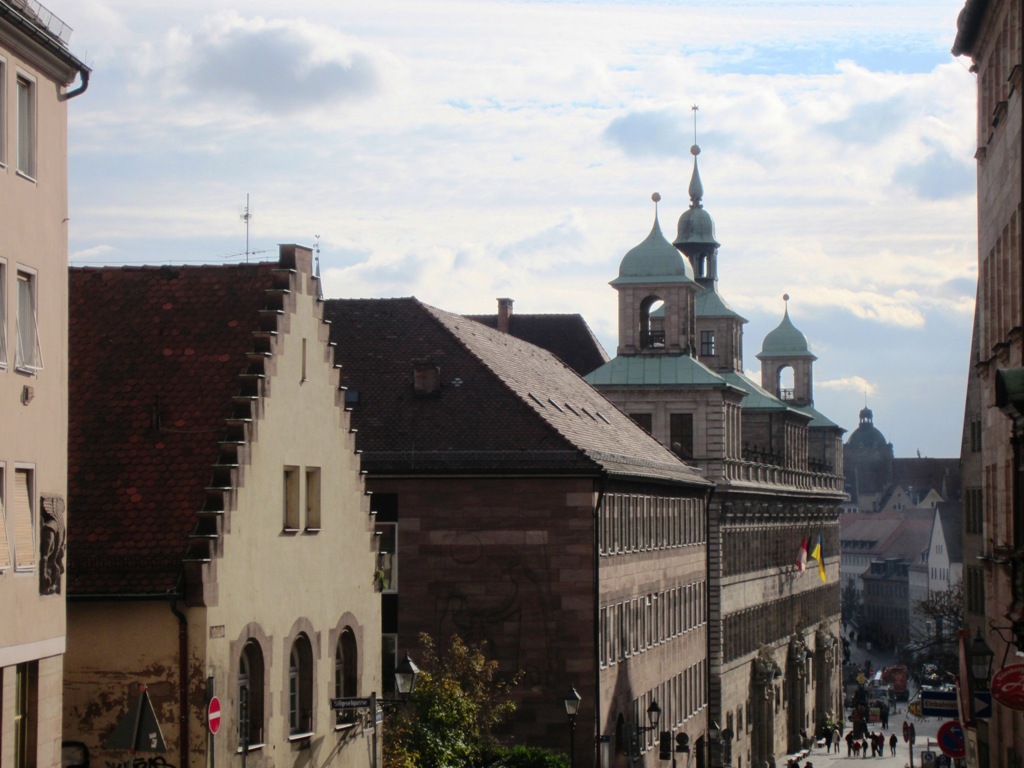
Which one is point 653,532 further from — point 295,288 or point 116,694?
point 116,694

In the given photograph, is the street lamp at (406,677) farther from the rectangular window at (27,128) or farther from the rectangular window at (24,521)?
the rectangular window at (27,128)

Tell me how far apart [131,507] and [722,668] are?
5596cm

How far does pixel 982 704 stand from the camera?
118 ft

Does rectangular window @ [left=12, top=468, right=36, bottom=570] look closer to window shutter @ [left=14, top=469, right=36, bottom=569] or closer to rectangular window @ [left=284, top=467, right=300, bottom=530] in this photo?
window shutter @ [left=14, top=469, right=36, bottom=569]

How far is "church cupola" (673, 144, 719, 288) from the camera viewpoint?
124375 millimetres

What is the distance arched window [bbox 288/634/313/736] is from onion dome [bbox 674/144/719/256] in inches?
3556

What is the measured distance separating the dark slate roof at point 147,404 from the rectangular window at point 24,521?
5031mm

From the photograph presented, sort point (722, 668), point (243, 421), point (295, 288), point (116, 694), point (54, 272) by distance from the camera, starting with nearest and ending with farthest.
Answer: point (54, 272) → point (116, 694) → point (243, 421) → point (295, 288) → point (722, 668)

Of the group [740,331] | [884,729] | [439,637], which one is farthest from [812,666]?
[439,637]

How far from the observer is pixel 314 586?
120 ft

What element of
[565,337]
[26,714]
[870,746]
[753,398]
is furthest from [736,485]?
[26,714]

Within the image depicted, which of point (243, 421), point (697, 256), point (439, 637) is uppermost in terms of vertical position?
point (697, 256)

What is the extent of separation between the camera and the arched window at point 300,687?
115 feet

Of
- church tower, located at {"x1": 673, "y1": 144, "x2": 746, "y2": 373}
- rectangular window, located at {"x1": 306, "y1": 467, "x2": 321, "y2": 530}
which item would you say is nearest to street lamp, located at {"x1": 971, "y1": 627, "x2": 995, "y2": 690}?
rectangular window, located at {"x1": 306, "y1": 467, "x2": 321, "y2": 530}
